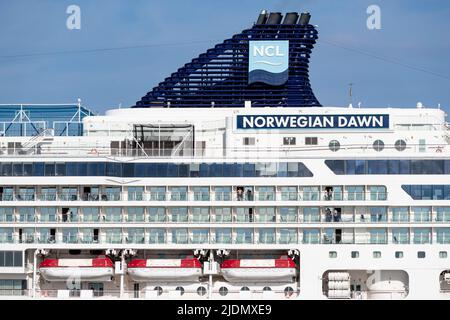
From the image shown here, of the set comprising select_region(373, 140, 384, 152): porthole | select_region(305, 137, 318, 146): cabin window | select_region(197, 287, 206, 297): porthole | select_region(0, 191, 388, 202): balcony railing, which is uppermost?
select_region(305, 137, 318, 146): cabin window

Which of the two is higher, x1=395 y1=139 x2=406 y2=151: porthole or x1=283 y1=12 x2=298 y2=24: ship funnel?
x1=283 y1=12 x2=298 y2=24: ship funnel

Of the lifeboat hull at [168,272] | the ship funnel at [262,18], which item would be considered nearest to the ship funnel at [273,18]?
the ship funnel at [262,18]

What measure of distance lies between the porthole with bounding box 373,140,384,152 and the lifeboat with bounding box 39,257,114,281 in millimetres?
12387

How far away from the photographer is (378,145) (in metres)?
50.2

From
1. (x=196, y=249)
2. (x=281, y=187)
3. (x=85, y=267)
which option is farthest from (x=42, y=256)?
(x=281, y=187)

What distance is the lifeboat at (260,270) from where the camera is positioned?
47.2m

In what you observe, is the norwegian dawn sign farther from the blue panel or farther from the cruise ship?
the blue panel

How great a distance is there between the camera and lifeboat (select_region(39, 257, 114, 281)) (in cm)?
4762

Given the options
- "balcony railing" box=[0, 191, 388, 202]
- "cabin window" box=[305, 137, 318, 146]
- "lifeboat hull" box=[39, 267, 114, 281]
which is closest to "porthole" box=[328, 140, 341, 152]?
"cabin window" box=[305, 137, 318, 146]

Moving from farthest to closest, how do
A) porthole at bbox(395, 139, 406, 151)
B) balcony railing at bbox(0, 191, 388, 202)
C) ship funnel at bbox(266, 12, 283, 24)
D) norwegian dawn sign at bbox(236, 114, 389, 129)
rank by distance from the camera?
ship funnel at bbox(266, 12, 283, 24) → norwegian dawn sign at bbox(236, 114, 389, 129) → porthole at bbox(395, 139, 406, 151) → balcony railing at bbox(0, 191, 388, 202)

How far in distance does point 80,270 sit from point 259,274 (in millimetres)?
7388

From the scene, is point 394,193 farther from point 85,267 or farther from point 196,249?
point 85,267

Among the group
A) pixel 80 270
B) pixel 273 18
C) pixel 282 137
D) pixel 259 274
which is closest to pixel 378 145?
pixel 282 137
